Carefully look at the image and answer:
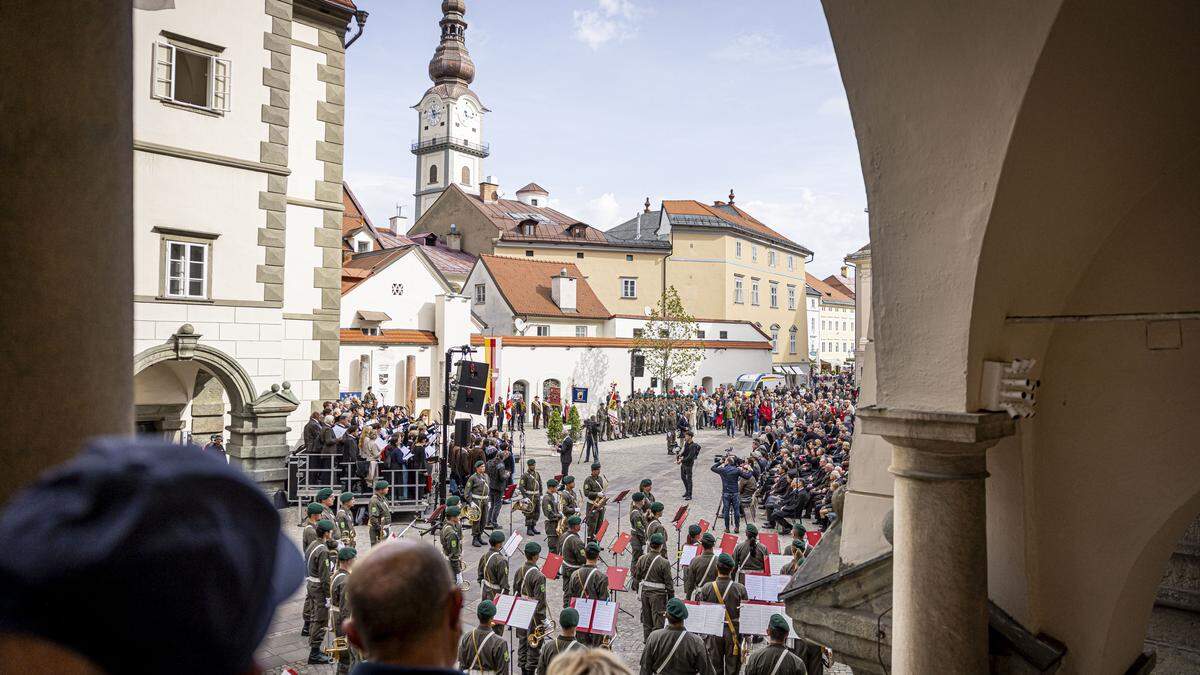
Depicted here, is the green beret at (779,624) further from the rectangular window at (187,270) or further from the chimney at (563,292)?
the chimney at (563,292)

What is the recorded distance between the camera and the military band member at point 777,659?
6.88 m

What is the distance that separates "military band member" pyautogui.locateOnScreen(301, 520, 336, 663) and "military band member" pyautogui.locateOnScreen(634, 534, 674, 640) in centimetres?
397

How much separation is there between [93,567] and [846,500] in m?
5.61

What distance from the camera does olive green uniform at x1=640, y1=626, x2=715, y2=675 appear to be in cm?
724

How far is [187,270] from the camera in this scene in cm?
1334

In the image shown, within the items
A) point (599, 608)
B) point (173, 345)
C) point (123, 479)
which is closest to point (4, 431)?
point (123, 479)

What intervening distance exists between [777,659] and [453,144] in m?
72.6

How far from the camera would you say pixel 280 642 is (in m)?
9.89

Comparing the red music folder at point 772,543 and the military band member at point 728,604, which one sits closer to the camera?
the military band member at point 728,604

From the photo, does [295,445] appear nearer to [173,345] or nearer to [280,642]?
[173,345]

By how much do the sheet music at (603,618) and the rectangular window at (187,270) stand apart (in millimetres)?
9617

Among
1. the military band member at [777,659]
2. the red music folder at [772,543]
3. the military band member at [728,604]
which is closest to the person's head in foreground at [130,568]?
the military band member at [777,659]

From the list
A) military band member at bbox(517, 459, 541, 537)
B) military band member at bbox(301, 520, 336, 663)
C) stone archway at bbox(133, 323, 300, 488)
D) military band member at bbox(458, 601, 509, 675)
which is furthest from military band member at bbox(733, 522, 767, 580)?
stone archway at bbox(133, 323, 300, 488)

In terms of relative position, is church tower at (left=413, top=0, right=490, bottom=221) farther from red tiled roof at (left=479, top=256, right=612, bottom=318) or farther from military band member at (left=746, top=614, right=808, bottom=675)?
military band member at (left=746, top=614, right=808, bottom=675)
